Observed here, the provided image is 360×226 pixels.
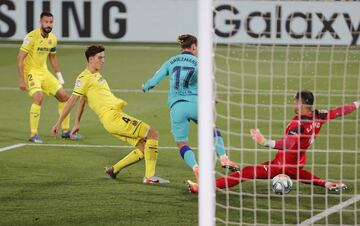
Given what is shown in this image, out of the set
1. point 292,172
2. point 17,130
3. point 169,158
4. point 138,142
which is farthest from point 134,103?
point 292,172

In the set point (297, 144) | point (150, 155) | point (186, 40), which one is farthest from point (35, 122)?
point (297, 144)

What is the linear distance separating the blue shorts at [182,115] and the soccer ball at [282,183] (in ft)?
4.88

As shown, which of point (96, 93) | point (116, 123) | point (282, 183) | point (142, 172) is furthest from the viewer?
point (142, 172)

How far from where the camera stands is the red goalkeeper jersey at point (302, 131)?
1050 cm

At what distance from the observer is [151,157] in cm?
1187

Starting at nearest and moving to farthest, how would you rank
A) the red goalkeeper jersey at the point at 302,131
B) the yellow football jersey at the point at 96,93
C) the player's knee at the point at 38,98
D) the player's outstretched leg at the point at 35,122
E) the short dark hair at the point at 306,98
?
the red goalkeeper jersey at the point at 302,131 → the short dark hair at the point at 306,98 → the yellow football jersey at the point at 96,93 → the player's outstretched leg at the point at 35,122 → the player's knee at the point at 38,98

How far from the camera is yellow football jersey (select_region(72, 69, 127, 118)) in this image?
12.3 meters

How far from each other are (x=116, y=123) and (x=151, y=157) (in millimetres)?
640

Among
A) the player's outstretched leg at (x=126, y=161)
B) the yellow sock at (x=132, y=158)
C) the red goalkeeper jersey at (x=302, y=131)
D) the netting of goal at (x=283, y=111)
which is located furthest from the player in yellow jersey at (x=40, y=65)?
the red goalkeeper jersey at (x=302, y=131)

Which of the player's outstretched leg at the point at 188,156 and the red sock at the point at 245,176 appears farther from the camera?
the player's outstretched leg at the point at 188,156

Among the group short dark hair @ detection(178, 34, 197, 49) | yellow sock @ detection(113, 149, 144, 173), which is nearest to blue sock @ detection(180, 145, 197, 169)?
yellow sock @ detection(113, 149, 144, 173)

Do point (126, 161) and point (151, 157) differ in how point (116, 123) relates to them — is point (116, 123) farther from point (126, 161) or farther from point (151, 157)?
point (151, 157)

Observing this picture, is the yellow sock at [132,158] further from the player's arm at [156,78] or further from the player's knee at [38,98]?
the player's knee at [38,98]

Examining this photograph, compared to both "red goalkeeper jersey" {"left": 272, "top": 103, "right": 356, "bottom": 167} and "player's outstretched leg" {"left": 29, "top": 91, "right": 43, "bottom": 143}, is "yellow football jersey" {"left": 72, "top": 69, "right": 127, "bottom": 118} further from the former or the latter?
"player's outstretched leg" {"left": 29, "top": 91, "right": 43, "bottom": 143}
